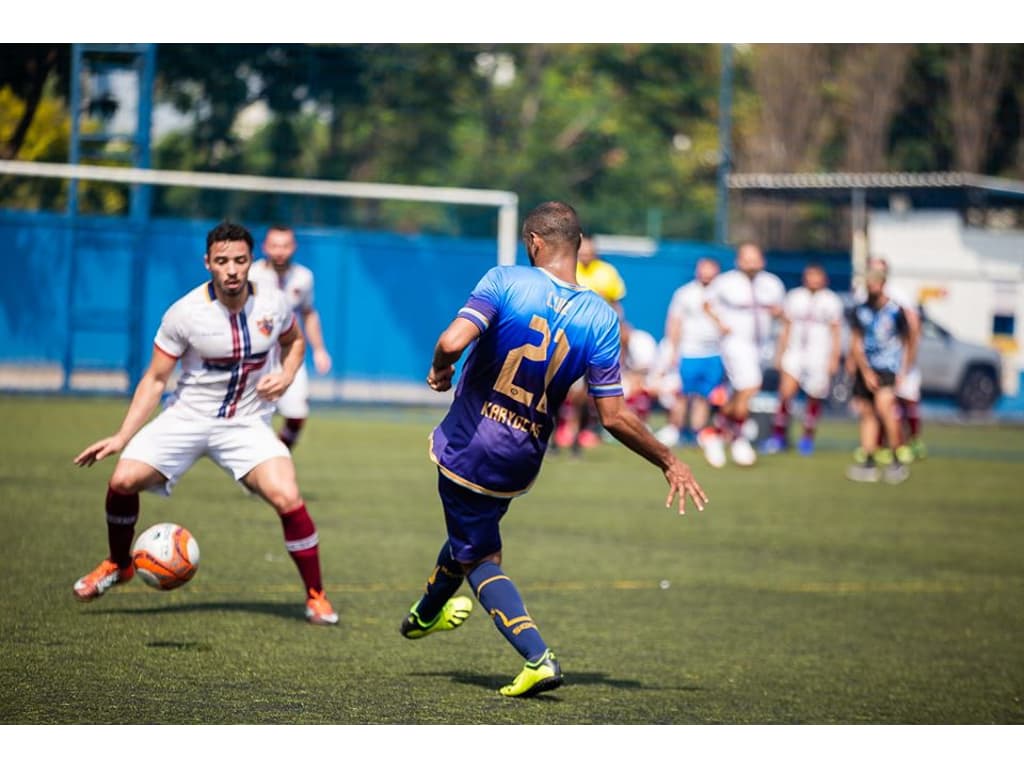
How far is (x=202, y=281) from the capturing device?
87.0 ft

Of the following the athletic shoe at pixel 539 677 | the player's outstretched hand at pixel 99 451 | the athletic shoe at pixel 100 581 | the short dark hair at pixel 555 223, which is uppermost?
the short dark hair at pixel 555 223

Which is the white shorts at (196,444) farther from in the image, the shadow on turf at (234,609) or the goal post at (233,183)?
the goal post at (233,183)

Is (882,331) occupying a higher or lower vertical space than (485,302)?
lower

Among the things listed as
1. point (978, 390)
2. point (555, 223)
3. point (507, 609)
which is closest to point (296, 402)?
point (507, 609)

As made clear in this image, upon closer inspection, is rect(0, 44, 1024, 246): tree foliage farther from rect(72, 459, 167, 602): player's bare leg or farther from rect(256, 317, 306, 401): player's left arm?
rect(72, 459, 167, 602): player's bare leg

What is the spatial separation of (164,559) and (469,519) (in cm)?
180

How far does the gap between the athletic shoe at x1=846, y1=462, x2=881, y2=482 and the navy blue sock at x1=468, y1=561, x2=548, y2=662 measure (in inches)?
458

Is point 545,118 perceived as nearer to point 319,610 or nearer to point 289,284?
point 289,284

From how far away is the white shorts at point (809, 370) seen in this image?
2184cm

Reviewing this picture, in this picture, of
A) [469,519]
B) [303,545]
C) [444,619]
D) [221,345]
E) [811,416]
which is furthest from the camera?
[811,416]

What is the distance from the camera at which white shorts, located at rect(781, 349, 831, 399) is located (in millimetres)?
21844

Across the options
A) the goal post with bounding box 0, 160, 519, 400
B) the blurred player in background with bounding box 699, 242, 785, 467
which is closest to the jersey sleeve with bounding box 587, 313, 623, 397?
the blurred player in background with bounding box 699, 242, 785, 467

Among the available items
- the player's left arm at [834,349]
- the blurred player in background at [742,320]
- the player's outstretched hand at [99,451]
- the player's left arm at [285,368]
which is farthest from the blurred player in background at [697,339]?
the player's outstretched hand at [99,451]

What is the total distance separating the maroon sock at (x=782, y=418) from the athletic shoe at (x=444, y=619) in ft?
48.1
